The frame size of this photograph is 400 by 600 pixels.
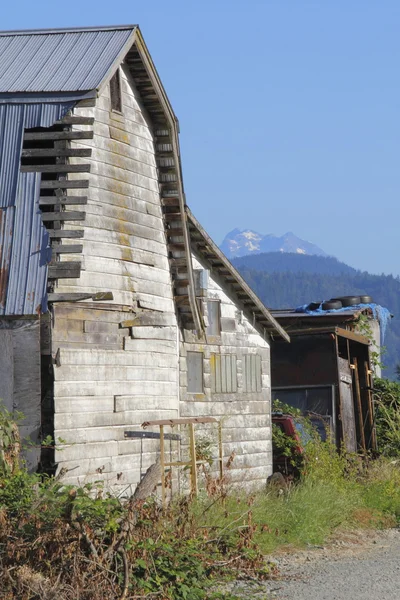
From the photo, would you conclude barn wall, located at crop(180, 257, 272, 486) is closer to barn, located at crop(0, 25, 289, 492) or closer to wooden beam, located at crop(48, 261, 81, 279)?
barn, located at crop(0, 25, 289, 492)

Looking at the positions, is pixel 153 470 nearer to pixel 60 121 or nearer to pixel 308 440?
pixel 60 121

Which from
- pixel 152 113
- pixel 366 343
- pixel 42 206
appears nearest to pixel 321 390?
pixel 366 343

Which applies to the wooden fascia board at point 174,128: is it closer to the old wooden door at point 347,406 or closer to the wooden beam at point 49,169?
the wooden beam at point 49,169

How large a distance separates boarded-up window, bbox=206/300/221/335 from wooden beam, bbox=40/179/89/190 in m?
5.61

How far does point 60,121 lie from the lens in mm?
16328

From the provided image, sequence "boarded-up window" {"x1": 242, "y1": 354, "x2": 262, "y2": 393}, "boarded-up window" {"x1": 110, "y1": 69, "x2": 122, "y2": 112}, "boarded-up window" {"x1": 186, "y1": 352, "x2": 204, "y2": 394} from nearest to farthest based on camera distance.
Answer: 1. "boarded-up window" {"x1": 110, "y1": 69, "x2": 122, "y2": 112}
2. "boarded-up window" {"x1": 186, "y1": 352, "x2": 204, "y2": 394}
3. "boarded-up window" {"x1": 242, "y1": 354, "x2": 262, "y2": 393}

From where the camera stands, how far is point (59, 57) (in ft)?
58.4

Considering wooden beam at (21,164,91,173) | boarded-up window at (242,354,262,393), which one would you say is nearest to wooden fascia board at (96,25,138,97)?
wooden beam at (21,164,91,173)

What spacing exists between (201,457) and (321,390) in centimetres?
819

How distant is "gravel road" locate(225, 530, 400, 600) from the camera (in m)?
12.6

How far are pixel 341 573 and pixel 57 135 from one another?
25.6 ft

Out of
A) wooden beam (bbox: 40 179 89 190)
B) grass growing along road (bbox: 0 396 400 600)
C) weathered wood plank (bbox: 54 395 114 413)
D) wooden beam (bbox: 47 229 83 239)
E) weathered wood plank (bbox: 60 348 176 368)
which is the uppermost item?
wooden beam (bbox: 40 179 89 190)

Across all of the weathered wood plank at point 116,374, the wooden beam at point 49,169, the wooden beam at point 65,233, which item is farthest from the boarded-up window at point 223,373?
the wooden beam at point 49,169

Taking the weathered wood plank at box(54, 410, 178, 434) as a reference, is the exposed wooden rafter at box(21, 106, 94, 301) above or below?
above
